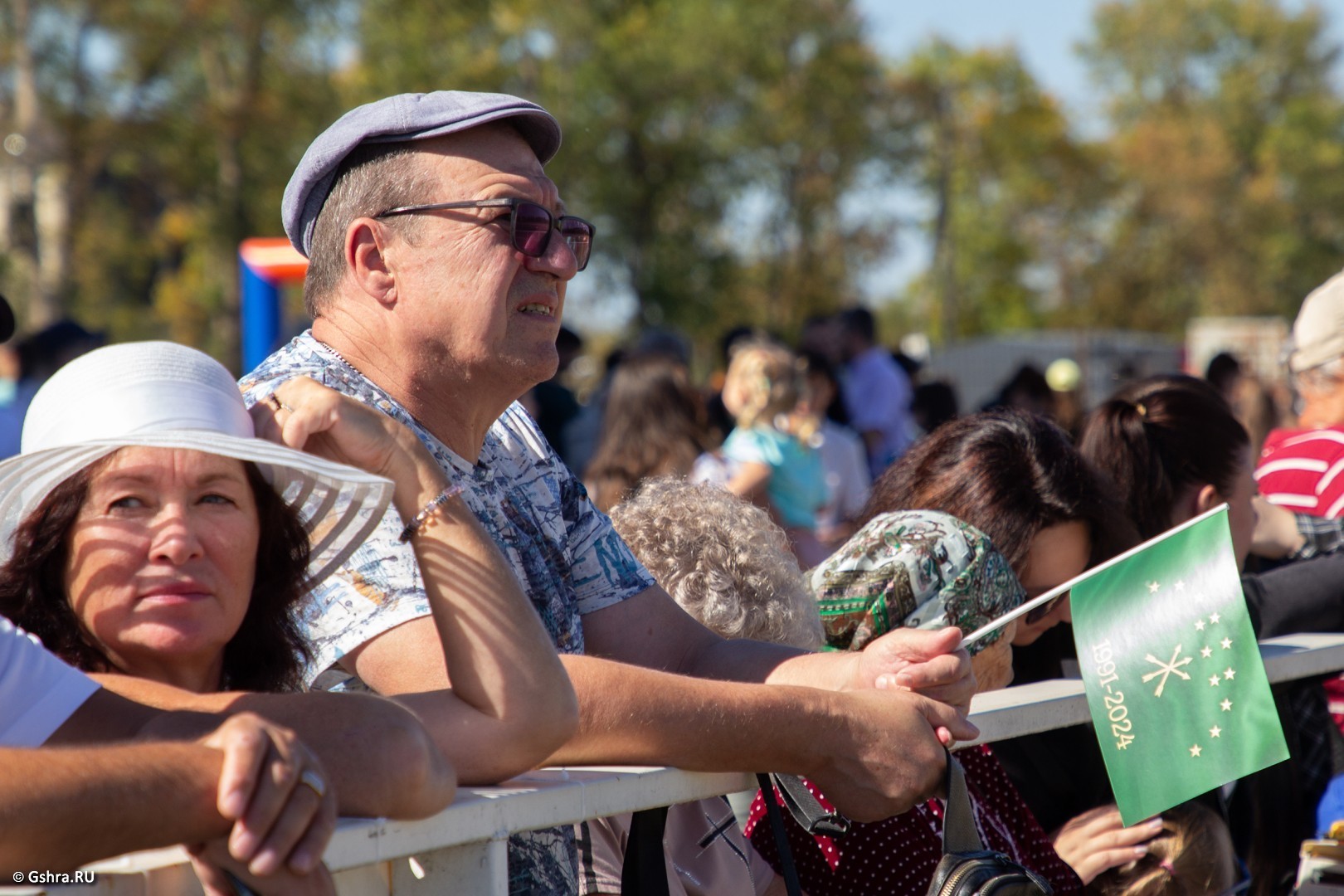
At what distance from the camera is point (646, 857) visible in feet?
5.63

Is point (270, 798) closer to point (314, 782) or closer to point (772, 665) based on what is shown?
Answer: point (314, 782)

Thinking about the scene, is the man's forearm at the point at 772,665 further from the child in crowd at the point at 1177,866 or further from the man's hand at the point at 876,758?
the child in crowd at the point at 1177,866

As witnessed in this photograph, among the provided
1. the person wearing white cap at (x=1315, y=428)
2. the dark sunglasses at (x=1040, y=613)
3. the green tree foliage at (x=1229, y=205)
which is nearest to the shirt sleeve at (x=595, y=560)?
the dark sunglasses at (x=1040, y=613)

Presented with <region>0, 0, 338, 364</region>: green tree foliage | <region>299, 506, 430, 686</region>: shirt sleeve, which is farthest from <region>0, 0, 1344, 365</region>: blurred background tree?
<region>299, 506, 430, 686</region>: shirt sleeve

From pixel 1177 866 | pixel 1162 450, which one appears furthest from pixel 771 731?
pixel 1162 450

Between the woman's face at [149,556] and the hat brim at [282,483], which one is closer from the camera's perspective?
the hat brim at [282,483]

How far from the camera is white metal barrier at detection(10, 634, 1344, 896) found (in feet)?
4.19

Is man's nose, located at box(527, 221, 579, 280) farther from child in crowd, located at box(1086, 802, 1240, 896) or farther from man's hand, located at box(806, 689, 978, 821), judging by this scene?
child in crowd, located at box(1086, 802, 1240, 896)

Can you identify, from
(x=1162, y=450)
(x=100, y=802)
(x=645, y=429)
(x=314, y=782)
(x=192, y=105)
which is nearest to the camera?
(x=100, y=802)

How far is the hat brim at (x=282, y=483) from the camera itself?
1494mm

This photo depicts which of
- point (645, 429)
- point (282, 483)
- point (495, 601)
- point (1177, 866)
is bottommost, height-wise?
point (1177, 866)

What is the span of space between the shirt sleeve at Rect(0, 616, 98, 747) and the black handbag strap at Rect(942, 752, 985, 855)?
3.43ft

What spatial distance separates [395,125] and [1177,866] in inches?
69.8

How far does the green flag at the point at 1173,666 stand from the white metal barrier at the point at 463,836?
57 cm
